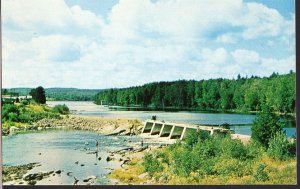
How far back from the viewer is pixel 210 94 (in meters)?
5.45

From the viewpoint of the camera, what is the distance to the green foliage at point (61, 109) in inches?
221

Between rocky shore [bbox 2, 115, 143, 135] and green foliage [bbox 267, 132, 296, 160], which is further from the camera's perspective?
rocky shore [bbox 2, 115, 143, 135]

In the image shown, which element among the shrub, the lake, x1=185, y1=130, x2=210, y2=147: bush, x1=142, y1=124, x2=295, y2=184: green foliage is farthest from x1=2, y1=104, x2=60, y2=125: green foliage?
the shrub

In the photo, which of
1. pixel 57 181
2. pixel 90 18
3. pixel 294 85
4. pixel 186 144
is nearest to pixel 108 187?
pixel 57 181

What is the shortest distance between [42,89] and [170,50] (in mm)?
1355

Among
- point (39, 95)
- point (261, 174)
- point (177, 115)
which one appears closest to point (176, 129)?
point (177, 115)

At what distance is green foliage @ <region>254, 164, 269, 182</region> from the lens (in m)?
5.19

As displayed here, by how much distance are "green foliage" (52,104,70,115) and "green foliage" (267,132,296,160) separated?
2.08m

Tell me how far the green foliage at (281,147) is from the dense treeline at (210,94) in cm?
27

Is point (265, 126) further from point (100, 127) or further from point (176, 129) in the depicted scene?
point (100, 127)

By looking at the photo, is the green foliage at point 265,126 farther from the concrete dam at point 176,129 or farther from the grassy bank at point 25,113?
the grassy bank at point 25,113

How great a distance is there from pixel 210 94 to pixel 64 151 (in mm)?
1576

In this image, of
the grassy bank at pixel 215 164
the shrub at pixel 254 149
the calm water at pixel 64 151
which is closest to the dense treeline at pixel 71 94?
the calm water at pixel 64 151

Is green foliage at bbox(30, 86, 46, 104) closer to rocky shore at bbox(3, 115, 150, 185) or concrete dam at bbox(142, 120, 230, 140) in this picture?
rocky shore at bbox(3, 115, 150, 185)
